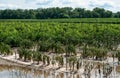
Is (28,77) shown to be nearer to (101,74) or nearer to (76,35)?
(101,74)

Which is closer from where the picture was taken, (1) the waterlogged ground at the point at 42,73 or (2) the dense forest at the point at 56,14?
(1) the waterlogged ground at the point at 42,73

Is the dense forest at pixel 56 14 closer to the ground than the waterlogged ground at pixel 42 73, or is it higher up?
closer to the ground

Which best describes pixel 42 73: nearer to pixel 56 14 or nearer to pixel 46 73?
pixel 46 73

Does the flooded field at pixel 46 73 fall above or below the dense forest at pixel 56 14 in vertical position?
above

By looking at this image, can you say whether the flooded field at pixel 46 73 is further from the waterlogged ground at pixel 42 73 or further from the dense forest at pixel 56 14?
the dense forest at pixel 56 14

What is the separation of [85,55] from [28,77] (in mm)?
8140

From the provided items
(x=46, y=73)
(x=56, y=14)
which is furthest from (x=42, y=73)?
(x=56, y=14)

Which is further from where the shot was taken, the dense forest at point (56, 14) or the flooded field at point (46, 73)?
the dense forest at point (56, 14)

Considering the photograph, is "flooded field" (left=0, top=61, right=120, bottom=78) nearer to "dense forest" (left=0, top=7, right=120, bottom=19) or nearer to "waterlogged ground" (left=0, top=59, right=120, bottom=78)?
"waterlogged ground" (left=0, top=59, right=120, bottom=78)

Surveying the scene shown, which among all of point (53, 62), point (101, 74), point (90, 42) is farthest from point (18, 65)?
point (90, 42)

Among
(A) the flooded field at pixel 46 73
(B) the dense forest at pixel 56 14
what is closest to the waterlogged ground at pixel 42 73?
(A) the flooded field at pixel 46 73

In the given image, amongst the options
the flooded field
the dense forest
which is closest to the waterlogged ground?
the flooded field

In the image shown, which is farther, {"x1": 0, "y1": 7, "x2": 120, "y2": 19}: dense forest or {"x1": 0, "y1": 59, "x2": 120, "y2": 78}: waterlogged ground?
{"x1": 0, "y1": 7, "x2": 120, "y2": 19}: dense forest

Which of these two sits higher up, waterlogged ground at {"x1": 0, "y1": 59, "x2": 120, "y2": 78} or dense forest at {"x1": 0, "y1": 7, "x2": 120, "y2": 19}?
waterlogged ground at {"x1": 0, "y1": 59, "x2": 120, "y2": 78}
